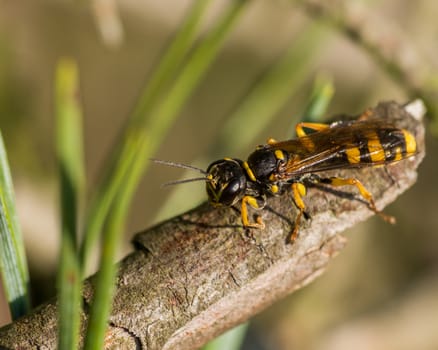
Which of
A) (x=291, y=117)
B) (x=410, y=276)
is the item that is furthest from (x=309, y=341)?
(x=291, y=117)

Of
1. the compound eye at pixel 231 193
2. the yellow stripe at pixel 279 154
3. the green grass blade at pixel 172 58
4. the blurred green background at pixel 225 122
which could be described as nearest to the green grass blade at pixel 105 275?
the compound eye at pixel 231 193

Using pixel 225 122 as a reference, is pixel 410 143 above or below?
below

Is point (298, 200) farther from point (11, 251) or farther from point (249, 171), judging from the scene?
point (11, 251)

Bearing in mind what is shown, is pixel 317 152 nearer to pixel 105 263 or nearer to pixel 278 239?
pixel 278 239

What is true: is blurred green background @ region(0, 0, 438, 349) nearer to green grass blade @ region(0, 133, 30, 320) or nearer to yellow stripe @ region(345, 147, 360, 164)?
yellow stripe @ region(345, 147, 360, 164)

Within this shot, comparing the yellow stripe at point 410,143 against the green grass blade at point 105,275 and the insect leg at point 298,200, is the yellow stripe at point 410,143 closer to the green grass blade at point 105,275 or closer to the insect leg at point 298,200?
the insect leg at point 298,200

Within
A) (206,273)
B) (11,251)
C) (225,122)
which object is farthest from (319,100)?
(225,122)
